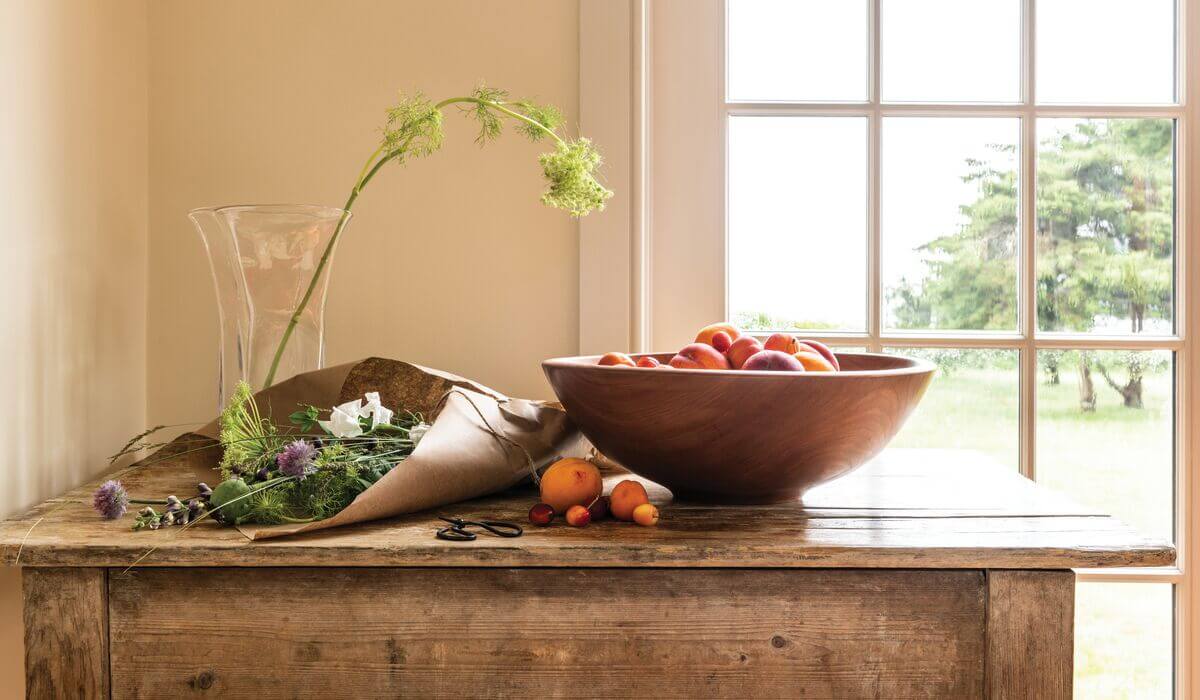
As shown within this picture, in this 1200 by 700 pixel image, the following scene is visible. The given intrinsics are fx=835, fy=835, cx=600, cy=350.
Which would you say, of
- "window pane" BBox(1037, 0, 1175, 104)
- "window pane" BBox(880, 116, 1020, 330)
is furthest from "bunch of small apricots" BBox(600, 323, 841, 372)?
"window pane" BBox(1037, 0, 1175, 104)

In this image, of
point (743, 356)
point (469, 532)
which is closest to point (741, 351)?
point (743, 356)

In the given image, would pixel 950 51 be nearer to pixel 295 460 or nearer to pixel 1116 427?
pixel 1116 427

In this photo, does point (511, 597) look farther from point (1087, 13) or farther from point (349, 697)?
point (1087, 13)

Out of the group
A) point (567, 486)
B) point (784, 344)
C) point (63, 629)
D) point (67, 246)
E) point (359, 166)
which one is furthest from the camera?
point (359, 166)

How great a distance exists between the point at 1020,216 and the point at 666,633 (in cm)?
98

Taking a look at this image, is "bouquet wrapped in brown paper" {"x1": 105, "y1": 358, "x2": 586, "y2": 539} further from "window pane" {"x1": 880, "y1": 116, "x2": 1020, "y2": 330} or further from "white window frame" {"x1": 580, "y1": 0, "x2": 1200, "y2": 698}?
"window pane" {"x1": 880, "y1": 116, "x2": 1020, "y2": 330}

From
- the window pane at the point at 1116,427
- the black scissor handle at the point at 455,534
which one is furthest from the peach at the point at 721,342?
the window pane at the point at 1116,427

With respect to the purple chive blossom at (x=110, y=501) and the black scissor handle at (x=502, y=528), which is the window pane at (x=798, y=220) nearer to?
the black scissor handle at (x=502, y=528)

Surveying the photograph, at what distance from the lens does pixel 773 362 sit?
0.79 meters

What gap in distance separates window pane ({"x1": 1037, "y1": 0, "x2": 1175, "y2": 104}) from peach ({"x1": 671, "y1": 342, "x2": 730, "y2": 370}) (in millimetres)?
837

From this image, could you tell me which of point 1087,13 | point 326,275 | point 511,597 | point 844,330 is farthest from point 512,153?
point 1087,13

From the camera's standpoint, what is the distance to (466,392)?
0.94m

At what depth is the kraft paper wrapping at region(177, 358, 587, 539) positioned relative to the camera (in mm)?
766

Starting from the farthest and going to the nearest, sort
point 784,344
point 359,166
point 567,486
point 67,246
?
point 359,166
point 67,246
point 784,344
point 567,486
